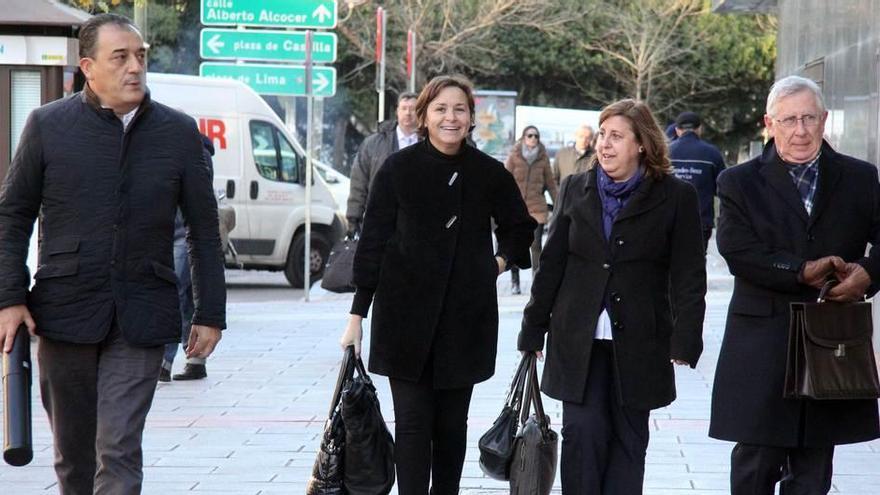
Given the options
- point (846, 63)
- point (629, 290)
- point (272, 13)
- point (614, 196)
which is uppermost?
point (272, 13)

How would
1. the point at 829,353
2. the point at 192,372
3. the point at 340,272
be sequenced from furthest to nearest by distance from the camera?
the point at 192,372 → the point at 340,272 → the point at 829,353

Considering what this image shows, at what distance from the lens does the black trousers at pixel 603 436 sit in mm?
5535

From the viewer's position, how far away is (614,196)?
5.62 m

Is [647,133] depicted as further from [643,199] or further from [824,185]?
[824,185]

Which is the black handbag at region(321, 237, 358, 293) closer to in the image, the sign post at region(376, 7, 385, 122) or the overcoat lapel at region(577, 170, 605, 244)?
the overcoat lapel at region(577, 170, 605, 244)

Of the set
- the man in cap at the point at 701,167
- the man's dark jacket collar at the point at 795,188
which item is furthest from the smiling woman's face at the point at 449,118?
the man in cap at the point at 701,167

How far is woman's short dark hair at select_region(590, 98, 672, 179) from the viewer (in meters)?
5.57

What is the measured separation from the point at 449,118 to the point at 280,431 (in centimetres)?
308

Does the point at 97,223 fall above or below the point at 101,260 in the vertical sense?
above

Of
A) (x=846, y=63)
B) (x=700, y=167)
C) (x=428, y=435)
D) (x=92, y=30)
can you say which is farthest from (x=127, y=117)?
(x=846, y=63)

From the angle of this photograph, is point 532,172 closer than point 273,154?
Yes

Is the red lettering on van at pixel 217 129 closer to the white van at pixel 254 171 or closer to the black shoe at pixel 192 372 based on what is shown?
the white van at pixel 254 171

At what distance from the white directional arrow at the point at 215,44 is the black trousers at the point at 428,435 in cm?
1319

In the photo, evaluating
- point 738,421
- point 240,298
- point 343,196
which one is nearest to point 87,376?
point 738,421
